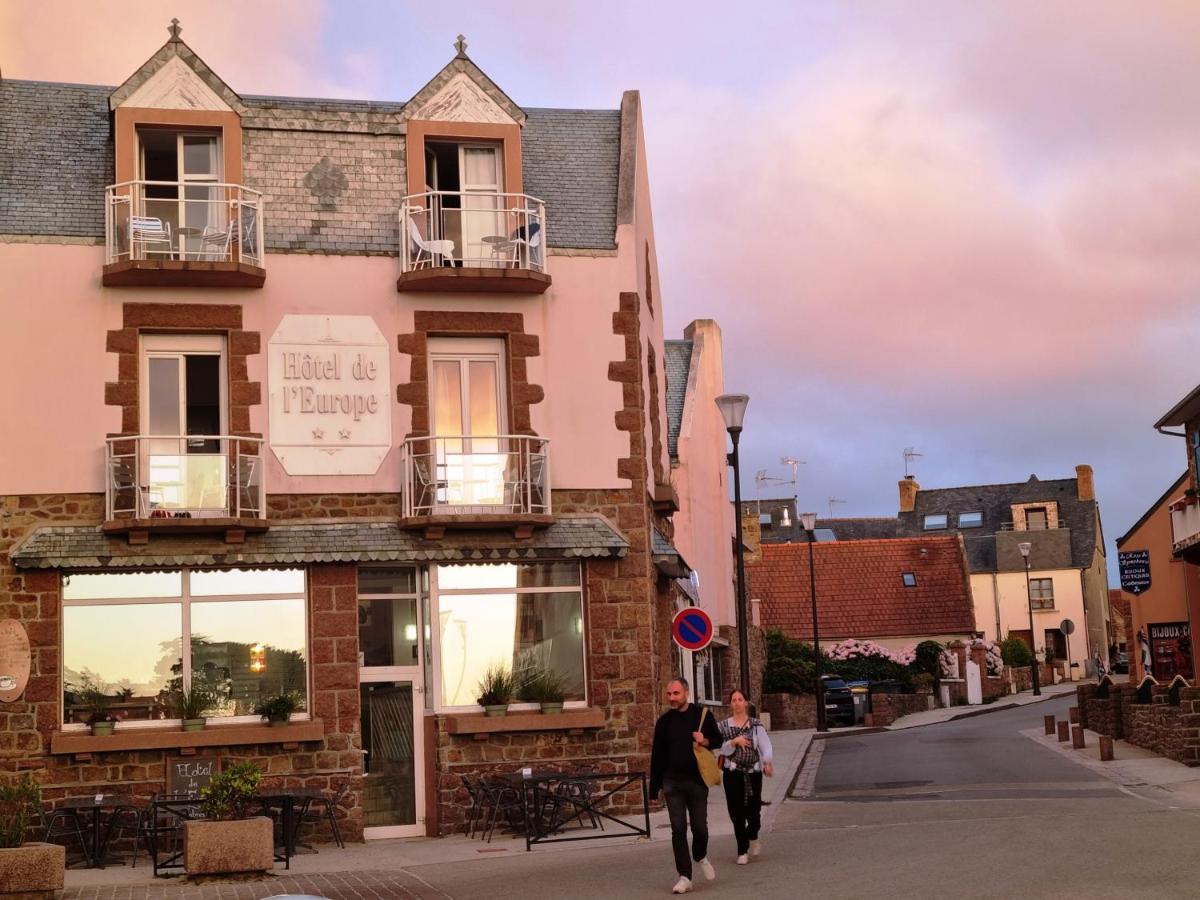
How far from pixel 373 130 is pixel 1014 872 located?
43.6 feet

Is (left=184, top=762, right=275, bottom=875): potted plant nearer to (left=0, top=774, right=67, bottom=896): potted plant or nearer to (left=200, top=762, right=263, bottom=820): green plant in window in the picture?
(left=200, top=762, right=263, bottom=820): green plant in window

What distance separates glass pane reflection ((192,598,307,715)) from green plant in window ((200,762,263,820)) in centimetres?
405

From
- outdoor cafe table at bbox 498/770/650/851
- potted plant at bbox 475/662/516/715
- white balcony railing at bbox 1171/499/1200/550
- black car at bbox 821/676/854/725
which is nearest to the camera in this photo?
outdoor cafe table at bbox 498/770/650/851

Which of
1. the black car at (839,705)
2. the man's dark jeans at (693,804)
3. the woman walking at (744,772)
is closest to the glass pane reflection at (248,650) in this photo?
the woman walking at (744,772)

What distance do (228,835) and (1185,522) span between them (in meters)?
24.6

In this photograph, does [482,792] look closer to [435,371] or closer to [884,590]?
[435,371]

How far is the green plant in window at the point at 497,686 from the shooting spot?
20688 millimetres

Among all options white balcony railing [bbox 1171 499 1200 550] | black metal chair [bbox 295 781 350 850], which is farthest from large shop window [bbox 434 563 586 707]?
white balcony railing [bbox 1171 499 1200 550]

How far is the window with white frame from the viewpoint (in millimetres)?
77938

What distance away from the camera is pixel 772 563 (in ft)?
210

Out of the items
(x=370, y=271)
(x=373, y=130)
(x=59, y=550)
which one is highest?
(x=373, y=130)

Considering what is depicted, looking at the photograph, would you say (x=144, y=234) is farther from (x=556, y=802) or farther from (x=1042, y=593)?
(x=1042, y=593)

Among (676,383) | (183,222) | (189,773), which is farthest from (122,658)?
(676,383)

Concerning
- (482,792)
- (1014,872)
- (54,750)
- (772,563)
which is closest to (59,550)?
(54,750)
